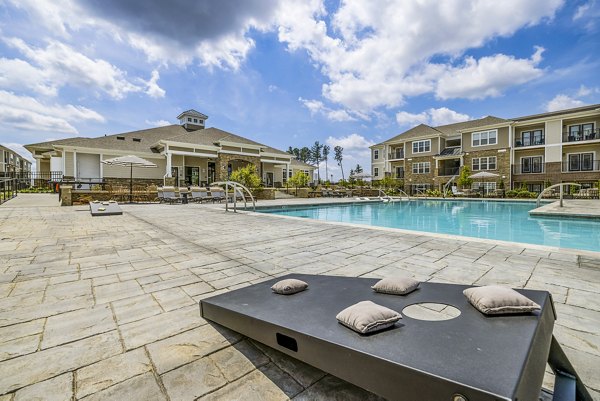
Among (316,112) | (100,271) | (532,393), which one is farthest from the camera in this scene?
(316,112)

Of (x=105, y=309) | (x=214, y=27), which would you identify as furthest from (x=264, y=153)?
(x=105, y=309)

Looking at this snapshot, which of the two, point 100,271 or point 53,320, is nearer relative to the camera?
point 53,320

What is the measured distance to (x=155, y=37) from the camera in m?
11.1

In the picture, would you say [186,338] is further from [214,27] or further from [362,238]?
[214,27]

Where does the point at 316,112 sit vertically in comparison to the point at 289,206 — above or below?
above

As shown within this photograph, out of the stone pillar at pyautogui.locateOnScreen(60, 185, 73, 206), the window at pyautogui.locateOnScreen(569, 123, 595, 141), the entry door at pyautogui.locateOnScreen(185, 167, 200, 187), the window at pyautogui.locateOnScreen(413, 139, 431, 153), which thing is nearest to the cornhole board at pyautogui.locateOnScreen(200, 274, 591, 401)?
the stone pillar at pyautogui.locateOnScreen(60, 185, 73, 206)

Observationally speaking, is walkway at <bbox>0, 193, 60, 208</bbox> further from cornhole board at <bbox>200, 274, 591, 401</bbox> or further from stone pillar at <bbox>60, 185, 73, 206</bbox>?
cornhole board at <bbox>200, 274, 591, 401</bbox>

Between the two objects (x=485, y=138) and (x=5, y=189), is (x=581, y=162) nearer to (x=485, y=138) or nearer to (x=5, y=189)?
(x=485, y=138)

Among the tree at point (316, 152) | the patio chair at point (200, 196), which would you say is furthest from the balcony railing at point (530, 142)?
the tree at point (316, 152)

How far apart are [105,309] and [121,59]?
617 inches

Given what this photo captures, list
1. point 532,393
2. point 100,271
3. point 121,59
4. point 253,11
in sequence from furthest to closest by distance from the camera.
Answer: point 121,59 < point 253,11 < point 100,271 < point 532,393

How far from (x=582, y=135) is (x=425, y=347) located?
110 ft

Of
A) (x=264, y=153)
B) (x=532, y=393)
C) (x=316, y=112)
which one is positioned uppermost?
(x=316, y=112)

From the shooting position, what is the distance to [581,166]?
2411cm
